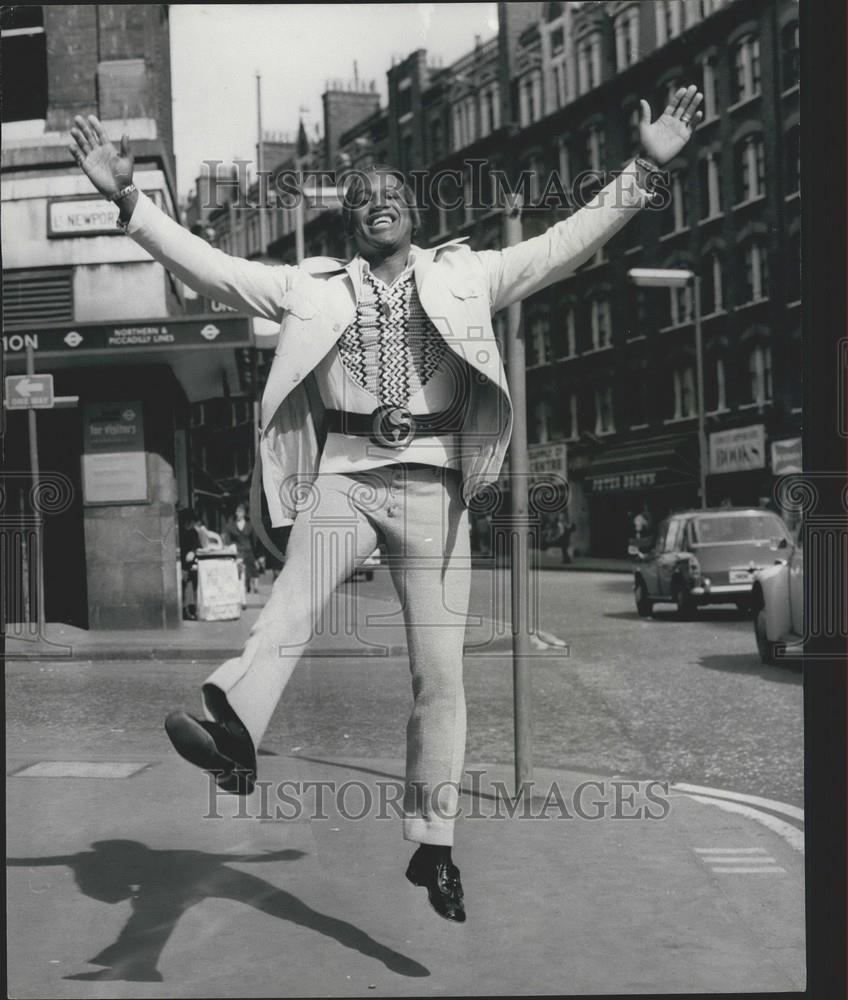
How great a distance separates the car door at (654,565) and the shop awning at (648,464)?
640 mm

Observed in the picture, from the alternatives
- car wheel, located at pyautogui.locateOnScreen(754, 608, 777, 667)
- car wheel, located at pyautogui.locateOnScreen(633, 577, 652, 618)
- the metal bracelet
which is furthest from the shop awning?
the metal bracelet

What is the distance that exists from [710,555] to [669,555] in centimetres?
89

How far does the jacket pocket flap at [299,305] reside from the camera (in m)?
3.05

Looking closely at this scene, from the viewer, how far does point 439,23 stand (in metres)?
3.27

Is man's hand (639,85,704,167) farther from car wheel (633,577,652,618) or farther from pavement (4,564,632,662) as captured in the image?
car wheel (633,577,652,618)

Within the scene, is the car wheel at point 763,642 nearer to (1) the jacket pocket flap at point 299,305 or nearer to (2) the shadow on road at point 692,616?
(2) the shadow on road at point 692,616

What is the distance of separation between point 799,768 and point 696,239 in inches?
533

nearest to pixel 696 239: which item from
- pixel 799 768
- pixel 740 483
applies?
pixel 740 483

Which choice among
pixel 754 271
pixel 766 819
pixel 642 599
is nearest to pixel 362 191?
pixel 766 819

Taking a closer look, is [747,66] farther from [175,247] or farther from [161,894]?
[161,894]

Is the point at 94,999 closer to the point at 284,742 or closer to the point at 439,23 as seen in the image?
the point at 439,23

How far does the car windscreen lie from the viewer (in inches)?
575

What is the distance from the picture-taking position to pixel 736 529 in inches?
583

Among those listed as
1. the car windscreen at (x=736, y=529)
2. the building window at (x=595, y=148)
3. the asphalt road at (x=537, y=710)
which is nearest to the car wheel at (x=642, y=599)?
the car windscreen at (x=736, y=529)
